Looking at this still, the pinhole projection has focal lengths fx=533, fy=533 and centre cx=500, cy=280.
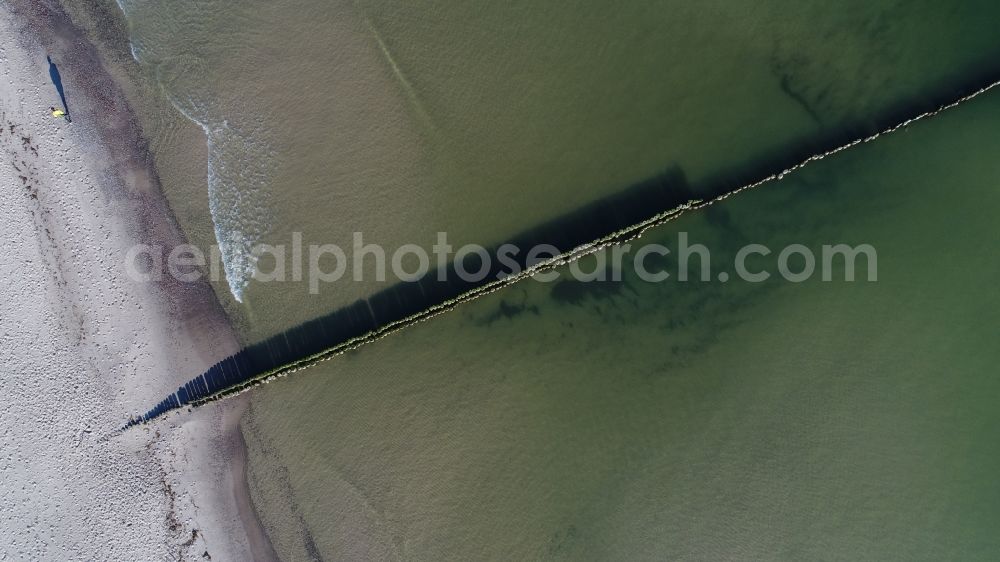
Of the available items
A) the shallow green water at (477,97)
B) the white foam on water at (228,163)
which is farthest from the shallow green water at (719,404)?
the white foam on water at (228,163)

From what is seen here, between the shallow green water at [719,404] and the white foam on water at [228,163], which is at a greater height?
the white foam on water at [228,163]

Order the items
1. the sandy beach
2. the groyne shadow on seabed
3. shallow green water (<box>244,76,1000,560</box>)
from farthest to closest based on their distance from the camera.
Result: 1. the sandy beach
2. shallow green water (<box>244,76,1000,560</box>)
3. the groyne shadow on seabed

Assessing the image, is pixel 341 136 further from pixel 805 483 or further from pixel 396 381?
pixel 805 483

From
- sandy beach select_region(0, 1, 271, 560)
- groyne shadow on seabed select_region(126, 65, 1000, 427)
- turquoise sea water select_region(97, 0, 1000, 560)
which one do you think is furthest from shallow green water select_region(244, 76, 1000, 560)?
sandy beach select_region(0, 1, 271, 560)

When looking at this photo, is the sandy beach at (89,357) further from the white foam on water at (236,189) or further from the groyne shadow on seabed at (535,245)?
the white foam on water at (236,189)

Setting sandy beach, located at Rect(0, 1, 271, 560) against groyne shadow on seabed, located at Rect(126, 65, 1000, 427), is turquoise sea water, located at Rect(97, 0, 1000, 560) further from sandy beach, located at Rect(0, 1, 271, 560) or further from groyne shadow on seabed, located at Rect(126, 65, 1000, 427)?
sandy beach, located at Rect(0, 1, 271, 560)
